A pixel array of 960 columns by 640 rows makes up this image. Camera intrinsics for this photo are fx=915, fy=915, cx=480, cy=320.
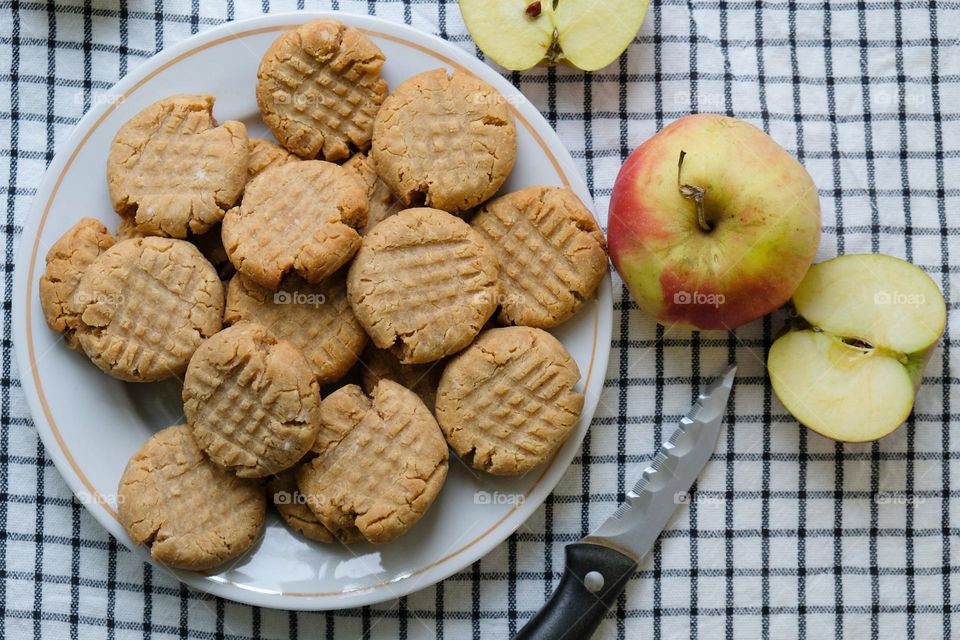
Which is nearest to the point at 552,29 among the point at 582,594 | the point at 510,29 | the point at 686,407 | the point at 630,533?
the point at 510,29

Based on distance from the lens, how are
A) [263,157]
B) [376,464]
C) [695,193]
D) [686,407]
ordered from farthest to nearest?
1. [686,407]
2. [263,157]
3. [376,464]
4. [695,193]

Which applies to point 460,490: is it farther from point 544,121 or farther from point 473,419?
point 544,121

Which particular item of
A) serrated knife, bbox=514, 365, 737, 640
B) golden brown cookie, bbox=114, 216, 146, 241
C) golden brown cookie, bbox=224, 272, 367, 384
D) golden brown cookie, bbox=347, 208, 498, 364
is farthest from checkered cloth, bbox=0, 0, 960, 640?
golden brown cookie, bbox=224, 272, 367, 384

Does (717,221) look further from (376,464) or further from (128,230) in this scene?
(128,230)

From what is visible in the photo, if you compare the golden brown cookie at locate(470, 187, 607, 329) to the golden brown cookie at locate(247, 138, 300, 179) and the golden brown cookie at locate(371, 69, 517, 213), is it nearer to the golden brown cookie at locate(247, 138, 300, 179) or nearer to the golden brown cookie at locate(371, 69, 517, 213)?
the golden brown cookie at locate(371, 69, 517, 213)

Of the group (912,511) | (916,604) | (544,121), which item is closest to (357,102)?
(544,121)

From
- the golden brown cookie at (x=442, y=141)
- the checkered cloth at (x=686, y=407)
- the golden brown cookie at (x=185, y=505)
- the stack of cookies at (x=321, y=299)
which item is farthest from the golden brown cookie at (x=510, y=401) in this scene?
the golden brown cookie at (x=185, y=505)

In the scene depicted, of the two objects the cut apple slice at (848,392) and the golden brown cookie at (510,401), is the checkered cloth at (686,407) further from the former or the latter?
the golden brown cookie at (510,401)
